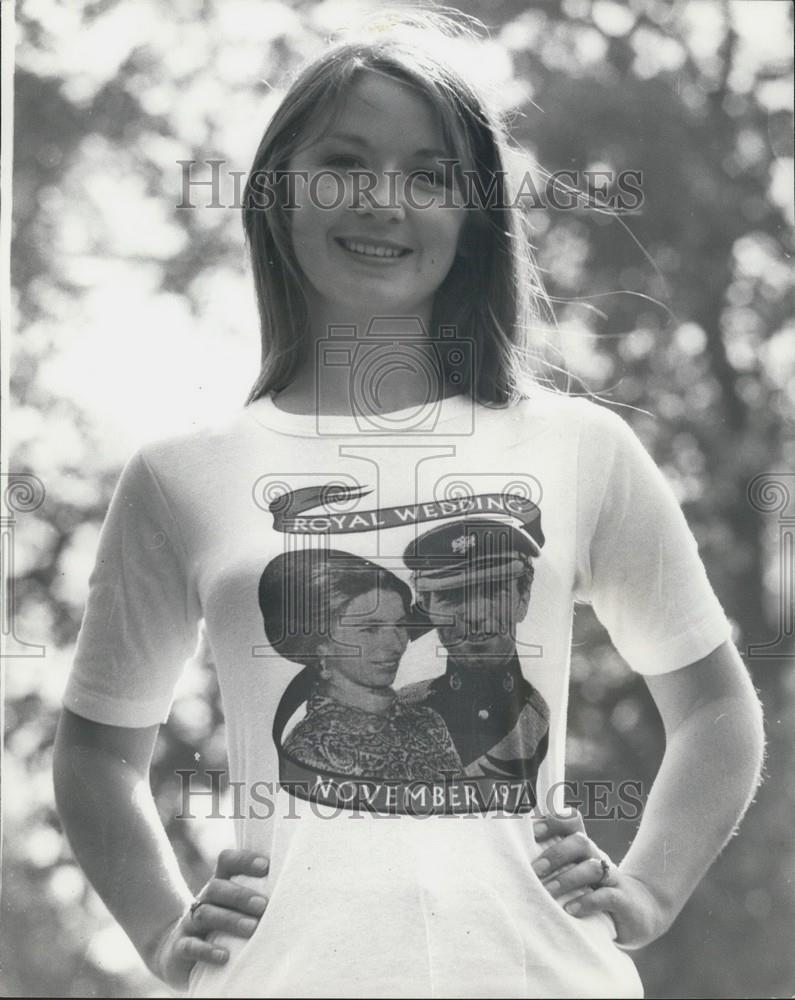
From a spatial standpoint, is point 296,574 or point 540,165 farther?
point 540,165

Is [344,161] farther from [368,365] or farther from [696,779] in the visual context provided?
[696,779]

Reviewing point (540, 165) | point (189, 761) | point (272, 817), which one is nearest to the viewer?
point (272, 817)

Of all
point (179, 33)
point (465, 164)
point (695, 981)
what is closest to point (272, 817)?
point (695, 981)

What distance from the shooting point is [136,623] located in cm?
104

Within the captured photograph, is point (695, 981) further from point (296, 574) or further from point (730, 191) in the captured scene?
→ point (730, 191)

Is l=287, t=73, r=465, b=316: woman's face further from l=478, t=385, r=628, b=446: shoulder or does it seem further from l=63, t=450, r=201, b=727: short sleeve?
l=63, t=450, r=201, b=727: short sleeve

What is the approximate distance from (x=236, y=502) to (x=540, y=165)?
0.42 meters

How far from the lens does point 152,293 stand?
3.81 feet

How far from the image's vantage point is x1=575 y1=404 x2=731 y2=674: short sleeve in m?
1.02

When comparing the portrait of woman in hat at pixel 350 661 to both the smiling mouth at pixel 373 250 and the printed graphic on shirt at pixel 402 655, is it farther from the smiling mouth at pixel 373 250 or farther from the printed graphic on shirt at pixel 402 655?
the smiling mouth at pixel 373 250

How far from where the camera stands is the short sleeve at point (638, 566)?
1.02 m

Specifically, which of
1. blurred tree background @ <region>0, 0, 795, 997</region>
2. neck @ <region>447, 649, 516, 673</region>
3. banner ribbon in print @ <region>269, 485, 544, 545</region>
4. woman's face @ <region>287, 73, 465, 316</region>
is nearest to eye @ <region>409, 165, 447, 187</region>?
woman's face @ <region>287, 73, 465, 316</region>

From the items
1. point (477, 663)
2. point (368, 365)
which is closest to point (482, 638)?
point (477, 663)

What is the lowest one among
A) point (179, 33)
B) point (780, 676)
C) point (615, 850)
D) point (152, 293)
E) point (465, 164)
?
point (615, 850)
